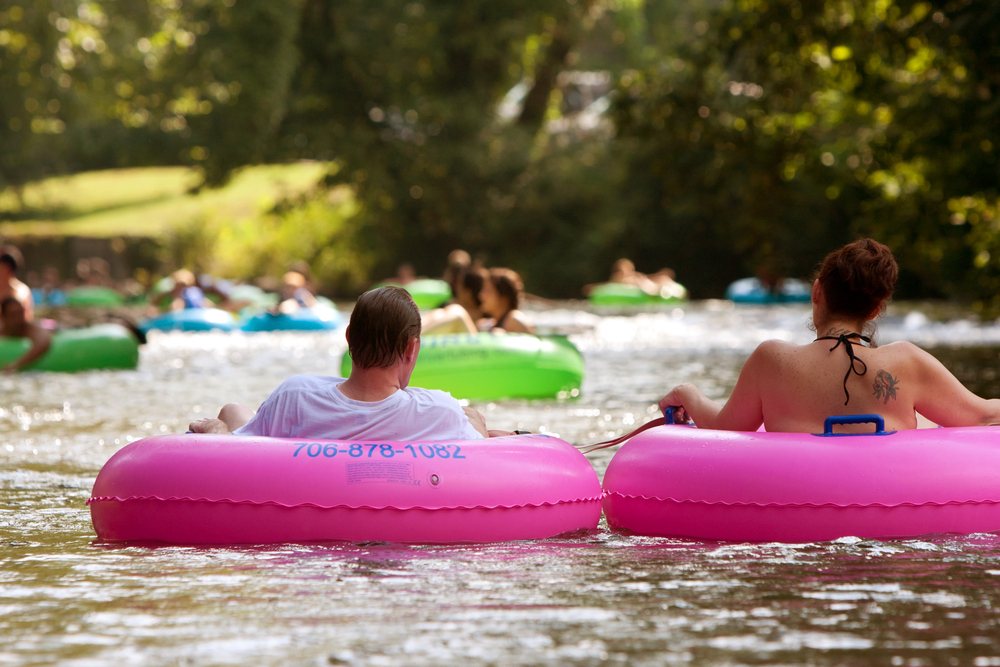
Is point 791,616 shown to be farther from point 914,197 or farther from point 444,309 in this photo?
point 914,197

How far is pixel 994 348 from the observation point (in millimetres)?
13422

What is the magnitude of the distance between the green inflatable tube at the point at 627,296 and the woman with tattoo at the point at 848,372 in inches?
743

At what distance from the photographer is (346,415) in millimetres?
4340

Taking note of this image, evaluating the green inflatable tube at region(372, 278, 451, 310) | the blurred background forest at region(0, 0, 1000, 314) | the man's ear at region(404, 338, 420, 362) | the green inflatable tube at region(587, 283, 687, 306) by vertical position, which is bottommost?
the man's ear at region(404, 338, 420, 362)

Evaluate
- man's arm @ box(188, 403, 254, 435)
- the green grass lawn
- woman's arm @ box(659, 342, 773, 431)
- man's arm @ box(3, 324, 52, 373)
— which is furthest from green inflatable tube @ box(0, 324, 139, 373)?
the green grass lawn

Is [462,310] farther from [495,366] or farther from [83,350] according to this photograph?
[83,350]

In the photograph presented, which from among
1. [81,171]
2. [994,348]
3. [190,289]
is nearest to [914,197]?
[994,348]

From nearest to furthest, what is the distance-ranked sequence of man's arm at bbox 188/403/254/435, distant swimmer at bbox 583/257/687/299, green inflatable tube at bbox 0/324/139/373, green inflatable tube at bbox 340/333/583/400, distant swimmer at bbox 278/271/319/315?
man's arm at bbox 188/403/254/435
green inflatable tube at bbox 340/333/583/400
green inflatable tube at bbox 0/324/139/373
distant swimmer at bbox 278/271/319/315
distant swimmer at bbox 583/257/687/299

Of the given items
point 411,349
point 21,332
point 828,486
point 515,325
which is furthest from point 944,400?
point 21,332

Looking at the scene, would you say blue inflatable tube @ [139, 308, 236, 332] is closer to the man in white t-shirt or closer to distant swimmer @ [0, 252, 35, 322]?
distant swimmer @ [0, 252, 35, 322]

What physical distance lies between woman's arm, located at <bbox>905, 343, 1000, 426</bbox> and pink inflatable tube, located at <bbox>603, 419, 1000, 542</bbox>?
0.09m

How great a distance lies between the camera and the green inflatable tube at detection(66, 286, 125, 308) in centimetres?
2473

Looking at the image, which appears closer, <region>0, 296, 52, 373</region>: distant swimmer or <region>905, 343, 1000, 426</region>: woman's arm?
<region>905, 343, 1000, 426</region>: woman's arm

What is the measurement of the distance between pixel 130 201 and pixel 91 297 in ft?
58.5
